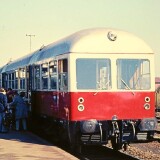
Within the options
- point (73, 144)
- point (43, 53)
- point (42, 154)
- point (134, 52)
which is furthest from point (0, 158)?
point (43, 53)

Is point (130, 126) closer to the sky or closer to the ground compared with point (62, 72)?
closer to the ground

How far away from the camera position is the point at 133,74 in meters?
12.7

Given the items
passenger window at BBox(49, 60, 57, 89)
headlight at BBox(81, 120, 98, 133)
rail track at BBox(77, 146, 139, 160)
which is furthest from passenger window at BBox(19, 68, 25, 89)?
headlight at BBox(81, 120, 98, 133)

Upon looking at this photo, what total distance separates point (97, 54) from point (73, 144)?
2397 millimetres

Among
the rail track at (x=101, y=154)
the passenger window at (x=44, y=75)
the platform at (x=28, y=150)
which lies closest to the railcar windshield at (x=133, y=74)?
the rail track at (x=101, y=154)

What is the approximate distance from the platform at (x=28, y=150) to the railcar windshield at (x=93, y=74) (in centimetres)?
181

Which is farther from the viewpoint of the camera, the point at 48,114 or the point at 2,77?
the point at 2,77

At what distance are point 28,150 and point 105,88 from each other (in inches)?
99.1

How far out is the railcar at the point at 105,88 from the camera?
1213 centimetres

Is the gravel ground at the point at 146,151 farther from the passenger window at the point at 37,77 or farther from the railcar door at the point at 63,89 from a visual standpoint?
the passenger window at the point at 37,77

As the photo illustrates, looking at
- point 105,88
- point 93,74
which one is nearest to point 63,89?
point 93,74

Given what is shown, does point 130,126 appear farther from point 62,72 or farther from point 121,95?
point 62,72

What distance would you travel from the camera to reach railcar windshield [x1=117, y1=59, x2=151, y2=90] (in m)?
12.6

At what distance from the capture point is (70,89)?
12125mm
